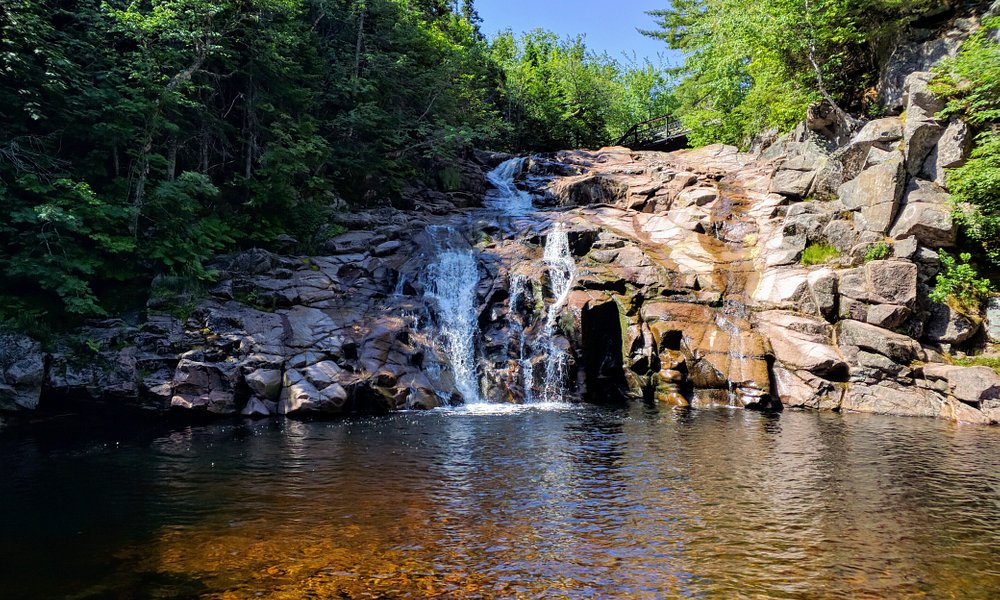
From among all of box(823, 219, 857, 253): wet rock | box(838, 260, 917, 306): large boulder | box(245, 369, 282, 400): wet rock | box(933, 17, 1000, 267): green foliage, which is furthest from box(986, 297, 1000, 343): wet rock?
box(245, 369, 282, 400): wet rock

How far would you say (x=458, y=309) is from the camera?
807 inches

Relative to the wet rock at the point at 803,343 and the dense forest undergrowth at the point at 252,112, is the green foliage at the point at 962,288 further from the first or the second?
the wet rock at the point at 803,343

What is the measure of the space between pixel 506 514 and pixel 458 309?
12933 millimetres

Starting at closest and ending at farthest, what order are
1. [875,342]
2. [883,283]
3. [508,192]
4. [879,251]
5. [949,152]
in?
[875,342]
[883,283]
[879,251]
[949,152]
[508,192]

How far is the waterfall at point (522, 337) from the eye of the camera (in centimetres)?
1823

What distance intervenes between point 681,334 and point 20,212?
19.3 metres

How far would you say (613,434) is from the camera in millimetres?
13117

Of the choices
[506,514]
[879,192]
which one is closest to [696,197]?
[879,192]

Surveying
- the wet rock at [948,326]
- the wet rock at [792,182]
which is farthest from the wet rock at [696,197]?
the wet rock at [948,326]

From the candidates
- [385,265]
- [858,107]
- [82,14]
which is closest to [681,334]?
[385,265]

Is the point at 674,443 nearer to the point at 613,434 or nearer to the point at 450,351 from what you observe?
the point at 613,434

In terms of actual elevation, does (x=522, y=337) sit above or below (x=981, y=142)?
below

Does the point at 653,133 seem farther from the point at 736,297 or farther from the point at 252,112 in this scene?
the point at 252,112

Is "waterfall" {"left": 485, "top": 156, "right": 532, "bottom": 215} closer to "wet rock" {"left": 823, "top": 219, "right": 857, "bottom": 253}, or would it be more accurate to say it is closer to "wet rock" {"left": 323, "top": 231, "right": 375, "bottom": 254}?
"wet rock" {"left": 323, "top": 231, "right": 375, "bottom": 254}
